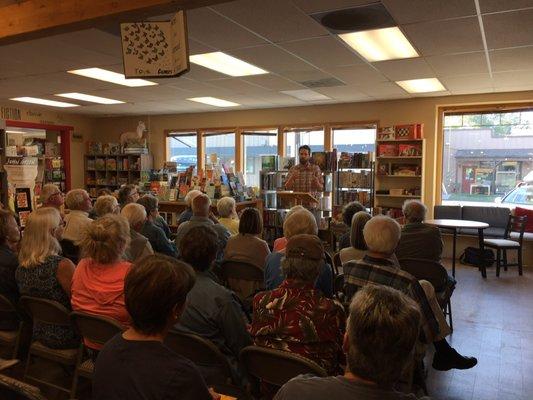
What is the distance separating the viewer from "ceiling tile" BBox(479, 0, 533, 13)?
127 inches

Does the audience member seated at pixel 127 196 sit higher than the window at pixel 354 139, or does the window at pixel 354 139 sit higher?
the window at pixel 354 139

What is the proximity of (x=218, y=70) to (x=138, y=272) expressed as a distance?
4624 millimetres

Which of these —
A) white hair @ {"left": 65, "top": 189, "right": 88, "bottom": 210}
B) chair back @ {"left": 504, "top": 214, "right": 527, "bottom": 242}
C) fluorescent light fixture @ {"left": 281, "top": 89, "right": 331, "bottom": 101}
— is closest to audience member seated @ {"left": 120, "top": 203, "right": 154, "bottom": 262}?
white hair @ {"left": 65, "top": 189, "right": 88, "bottom": 210}

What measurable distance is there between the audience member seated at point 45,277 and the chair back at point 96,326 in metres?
0.38

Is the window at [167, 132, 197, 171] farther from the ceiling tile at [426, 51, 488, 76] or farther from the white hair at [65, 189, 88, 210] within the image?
the ceiling tile at [426, 51, 488, 76]

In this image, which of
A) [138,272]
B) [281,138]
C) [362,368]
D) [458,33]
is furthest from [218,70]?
[362,368]

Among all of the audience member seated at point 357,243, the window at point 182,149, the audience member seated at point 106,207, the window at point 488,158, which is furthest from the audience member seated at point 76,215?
the window at point 488,158

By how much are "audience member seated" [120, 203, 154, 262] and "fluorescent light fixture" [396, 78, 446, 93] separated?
170 inches

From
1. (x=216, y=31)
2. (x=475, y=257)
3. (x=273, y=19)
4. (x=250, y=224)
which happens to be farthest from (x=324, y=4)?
(x=475, y=257)

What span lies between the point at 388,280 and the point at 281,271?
1.93ft

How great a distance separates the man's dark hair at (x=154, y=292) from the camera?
137 cm

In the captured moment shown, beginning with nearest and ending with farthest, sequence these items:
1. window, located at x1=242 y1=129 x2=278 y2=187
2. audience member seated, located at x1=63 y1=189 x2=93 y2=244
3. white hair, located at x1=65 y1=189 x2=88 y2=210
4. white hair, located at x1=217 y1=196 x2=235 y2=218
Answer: audience member seated, located at x1=63 y1=189 x2=93 y2=244 → white hair, located at x1=65 y1=189 x2=88 y2=210 → white hair, located at x1=217 y1=196 x2=235 y2=218 → window, located at x1=242 y1=129 x2=278 y2=187

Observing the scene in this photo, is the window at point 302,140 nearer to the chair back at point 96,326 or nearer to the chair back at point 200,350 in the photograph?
the chair back at point 96,326

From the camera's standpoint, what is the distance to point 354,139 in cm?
844
